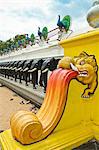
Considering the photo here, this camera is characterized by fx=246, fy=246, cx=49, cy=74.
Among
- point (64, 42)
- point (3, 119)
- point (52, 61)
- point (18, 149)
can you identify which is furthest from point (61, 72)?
point (52, 61)

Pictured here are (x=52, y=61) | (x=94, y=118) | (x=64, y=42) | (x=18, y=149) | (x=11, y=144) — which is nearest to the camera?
(x=18, y=149)

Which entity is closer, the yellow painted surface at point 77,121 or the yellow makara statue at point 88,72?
the yellow painted surface at point 77,121

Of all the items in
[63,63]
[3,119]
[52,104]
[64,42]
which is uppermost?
[64,42]

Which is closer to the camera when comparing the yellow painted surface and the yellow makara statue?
the yellow painted surface

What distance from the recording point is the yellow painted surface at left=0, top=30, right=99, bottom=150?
1723 mm

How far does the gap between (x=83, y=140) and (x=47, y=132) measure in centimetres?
28

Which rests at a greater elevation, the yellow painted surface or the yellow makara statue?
the yellow makara statue

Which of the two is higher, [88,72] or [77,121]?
[88,72]

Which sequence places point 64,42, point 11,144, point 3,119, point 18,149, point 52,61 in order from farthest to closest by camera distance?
point 52,61 → point 3,119 → point 64,42 → point 11,144 → point 18,149

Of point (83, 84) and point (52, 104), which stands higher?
point (83, 84)

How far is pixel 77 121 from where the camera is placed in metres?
1.85

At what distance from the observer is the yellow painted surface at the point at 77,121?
1.72m

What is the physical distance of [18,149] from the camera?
165cm

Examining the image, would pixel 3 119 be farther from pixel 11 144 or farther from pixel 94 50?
pixel 94 50
